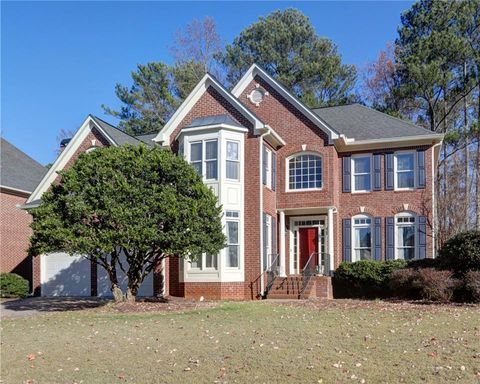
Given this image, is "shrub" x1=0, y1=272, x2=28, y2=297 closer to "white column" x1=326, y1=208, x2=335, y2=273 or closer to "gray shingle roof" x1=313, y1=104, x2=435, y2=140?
"white column" x1=326, y1=208, x2=335, y2=273

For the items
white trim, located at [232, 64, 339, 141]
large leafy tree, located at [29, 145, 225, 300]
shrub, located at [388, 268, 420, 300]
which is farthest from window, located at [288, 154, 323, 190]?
large leafy tree, located at [29, 145, 225, 300]

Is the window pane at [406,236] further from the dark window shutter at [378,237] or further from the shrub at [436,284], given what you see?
the shrub at [436,284]

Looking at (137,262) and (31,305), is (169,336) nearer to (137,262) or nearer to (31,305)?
(137,262)

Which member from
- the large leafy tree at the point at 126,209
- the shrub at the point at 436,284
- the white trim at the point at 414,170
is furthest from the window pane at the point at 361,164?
the large leafy tree at the point at 126,209

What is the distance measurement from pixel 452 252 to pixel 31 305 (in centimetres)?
1355

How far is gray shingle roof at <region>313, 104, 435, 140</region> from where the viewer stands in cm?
2161

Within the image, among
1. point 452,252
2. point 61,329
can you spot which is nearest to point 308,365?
point 61,329

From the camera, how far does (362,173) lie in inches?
872

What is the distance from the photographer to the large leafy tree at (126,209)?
14.8m

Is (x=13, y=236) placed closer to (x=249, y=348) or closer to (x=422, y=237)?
(x=422, y=237)

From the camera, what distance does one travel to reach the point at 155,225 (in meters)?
15.0

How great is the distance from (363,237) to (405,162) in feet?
11.3

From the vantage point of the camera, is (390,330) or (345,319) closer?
(390,330)

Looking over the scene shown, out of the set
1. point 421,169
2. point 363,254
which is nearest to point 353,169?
point 421,169
